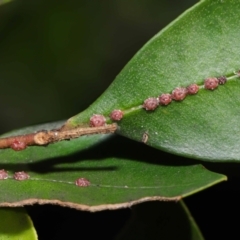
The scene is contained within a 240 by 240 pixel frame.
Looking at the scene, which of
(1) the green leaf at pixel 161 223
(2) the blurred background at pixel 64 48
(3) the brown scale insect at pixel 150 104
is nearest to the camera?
(3) the brown scale insect at pixel 150 104

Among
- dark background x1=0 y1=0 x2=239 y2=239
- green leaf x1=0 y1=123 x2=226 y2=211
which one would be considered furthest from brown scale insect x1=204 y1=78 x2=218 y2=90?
dark background x1=0 y1=0 x2=239 y2=239

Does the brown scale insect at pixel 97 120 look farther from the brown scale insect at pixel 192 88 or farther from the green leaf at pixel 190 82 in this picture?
the brown scale insect at pixel 192 88

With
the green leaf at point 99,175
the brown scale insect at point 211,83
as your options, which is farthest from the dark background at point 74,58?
the brown scale insect at point 211,83

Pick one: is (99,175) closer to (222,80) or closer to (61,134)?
(61,134)

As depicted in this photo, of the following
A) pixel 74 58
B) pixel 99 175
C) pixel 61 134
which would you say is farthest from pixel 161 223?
pixel 74 58

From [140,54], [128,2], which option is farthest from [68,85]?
[140,54]
